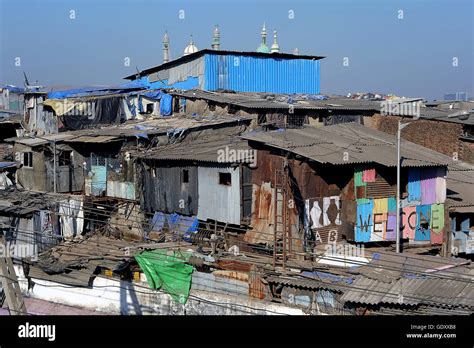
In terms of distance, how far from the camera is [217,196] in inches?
843

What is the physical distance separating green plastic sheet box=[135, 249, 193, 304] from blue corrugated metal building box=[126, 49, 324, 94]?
15.8m

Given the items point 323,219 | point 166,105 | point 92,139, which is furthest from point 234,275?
point 166,105

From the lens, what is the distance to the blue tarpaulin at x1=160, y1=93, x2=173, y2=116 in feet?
99.3

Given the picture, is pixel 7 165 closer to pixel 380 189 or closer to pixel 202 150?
pixel 202 150

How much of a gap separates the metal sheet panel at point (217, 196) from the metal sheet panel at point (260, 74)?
1201cm

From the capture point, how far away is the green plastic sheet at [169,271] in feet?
60.7

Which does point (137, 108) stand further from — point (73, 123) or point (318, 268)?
point (318, 268)

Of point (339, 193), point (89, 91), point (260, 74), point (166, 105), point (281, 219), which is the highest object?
point (260, 74)

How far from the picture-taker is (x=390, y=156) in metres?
20.1

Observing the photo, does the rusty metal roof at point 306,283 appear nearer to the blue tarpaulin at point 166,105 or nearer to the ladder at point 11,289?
the ladder at point 11,289

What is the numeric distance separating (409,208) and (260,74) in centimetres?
1651

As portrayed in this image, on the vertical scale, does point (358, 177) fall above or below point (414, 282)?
above

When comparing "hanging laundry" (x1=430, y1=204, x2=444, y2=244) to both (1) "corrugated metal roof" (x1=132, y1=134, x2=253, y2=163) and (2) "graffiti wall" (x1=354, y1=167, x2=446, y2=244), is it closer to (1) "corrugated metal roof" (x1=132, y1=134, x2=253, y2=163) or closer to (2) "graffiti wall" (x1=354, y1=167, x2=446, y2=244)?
(2) "graffiti wall" (x1=354, y1=167, x2=446, y2=244)

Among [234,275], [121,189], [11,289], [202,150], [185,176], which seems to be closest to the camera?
[11,289]
